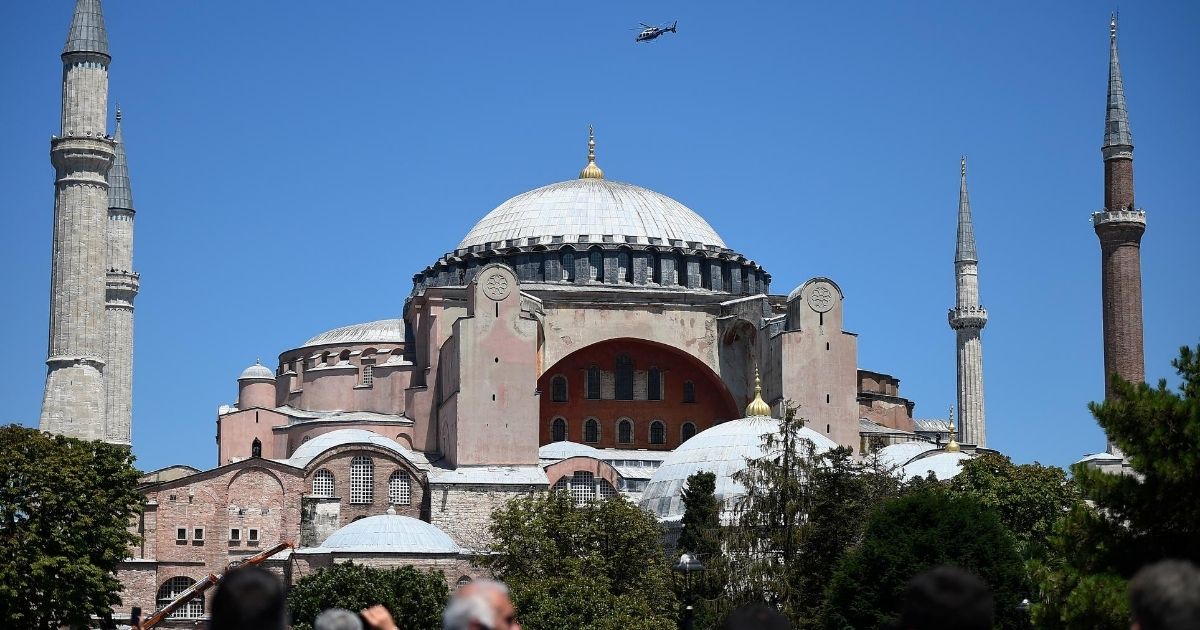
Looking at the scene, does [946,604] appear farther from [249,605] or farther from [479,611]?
[249,605]

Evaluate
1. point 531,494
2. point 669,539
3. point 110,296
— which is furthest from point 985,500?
point 110,296

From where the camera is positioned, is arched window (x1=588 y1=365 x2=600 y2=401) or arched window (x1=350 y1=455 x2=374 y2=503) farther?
arched window (x1=588 y1=365 x2=600 y2=401)

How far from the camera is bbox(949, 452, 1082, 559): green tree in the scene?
1636 inches

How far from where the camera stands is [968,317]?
60375mm

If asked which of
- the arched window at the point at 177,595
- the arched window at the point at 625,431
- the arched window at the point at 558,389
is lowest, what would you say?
the arched window at the point at 177,595

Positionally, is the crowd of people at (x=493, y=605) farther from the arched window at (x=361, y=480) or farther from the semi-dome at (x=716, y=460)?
the arched window at (x=361, y=480)

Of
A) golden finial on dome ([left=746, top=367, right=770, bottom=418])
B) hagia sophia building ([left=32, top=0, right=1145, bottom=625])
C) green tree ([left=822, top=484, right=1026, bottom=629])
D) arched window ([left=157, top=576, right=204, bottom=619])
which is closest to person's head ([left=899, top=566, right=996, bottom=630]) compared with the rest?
green tree ([left=822, top=484, right=1026, bottom=629])

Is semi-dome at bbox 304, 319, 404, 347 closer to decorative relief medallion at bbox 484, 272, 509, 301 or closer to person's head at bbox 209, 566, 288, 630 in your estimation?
decorative relief medallion at bbox 484, 272, 509, 301

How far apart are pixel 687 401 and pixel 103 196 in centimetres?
1656

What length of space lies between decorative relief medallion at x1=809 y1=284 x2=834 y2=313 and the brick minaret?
25.4 ft

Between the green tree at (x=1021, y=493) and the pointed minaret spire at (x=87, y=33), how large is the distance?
22331 mm

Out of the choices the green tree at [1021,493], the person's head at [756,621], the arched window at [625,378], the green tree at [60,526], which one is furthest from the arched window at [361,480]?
the person's head at [756,621]

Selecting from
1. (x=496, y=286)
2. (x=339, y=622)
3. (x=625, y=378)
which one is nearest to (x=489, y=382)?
(x=496, y=286)

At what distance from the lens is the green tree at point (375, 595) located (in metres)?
35.2
